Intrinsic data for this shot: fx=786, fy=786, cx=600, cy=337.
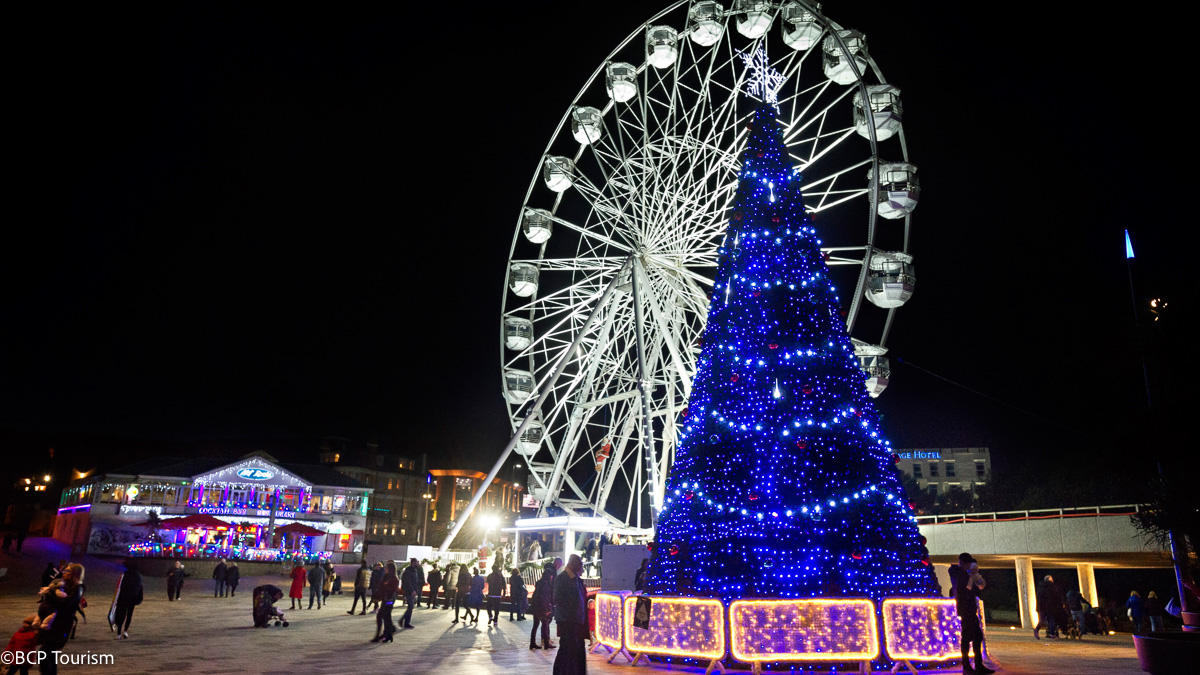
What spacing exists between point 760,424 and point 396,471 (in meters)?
67.1

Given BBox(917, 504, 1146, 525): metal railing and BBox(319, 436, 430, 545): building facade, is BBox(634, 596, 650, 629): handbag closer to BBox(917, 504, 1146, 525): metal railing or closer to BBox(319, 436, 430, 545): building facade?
BBox(917, 504, 1146, 525): metal railing

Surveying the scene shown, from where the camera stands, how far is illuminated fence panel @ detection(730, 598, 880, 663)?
938 cm

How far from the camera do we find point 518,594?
60.6ft

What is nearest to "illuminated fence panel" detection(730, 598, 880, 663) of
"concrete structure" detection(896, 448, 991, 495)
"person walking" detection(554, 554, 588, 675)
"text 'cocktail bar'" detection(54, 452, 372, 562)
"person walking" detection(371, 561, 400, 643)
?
"person walking" detection(554, 554, 588, 675)

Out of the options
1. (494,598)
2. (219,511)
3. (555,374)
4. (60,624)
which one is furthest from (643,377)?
(219,511)

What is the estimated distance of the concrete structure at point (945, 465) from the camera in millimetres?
92500

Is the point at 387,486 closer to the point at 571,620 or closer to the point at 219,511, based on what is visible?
the point at 219,511

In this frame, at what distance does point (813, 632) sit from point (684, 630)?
159 cm

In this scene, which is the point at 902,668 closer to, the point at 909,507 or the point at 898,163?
the point at 909,507

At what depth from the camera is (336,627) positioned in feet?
51.2

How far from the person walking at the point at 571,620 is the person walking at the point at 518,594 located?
9.82m

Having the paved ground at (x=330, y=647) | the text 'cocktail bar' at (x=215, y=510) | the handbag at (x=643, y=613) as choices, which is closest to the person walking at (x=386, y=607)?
the paved ground at (x=330, y=647)

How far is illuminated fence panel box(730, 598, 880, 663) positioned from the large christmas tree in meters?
0.45

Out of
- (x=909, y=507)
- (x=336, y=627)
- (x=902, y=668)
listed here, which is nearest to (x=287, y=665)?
(x=336, y=627)
